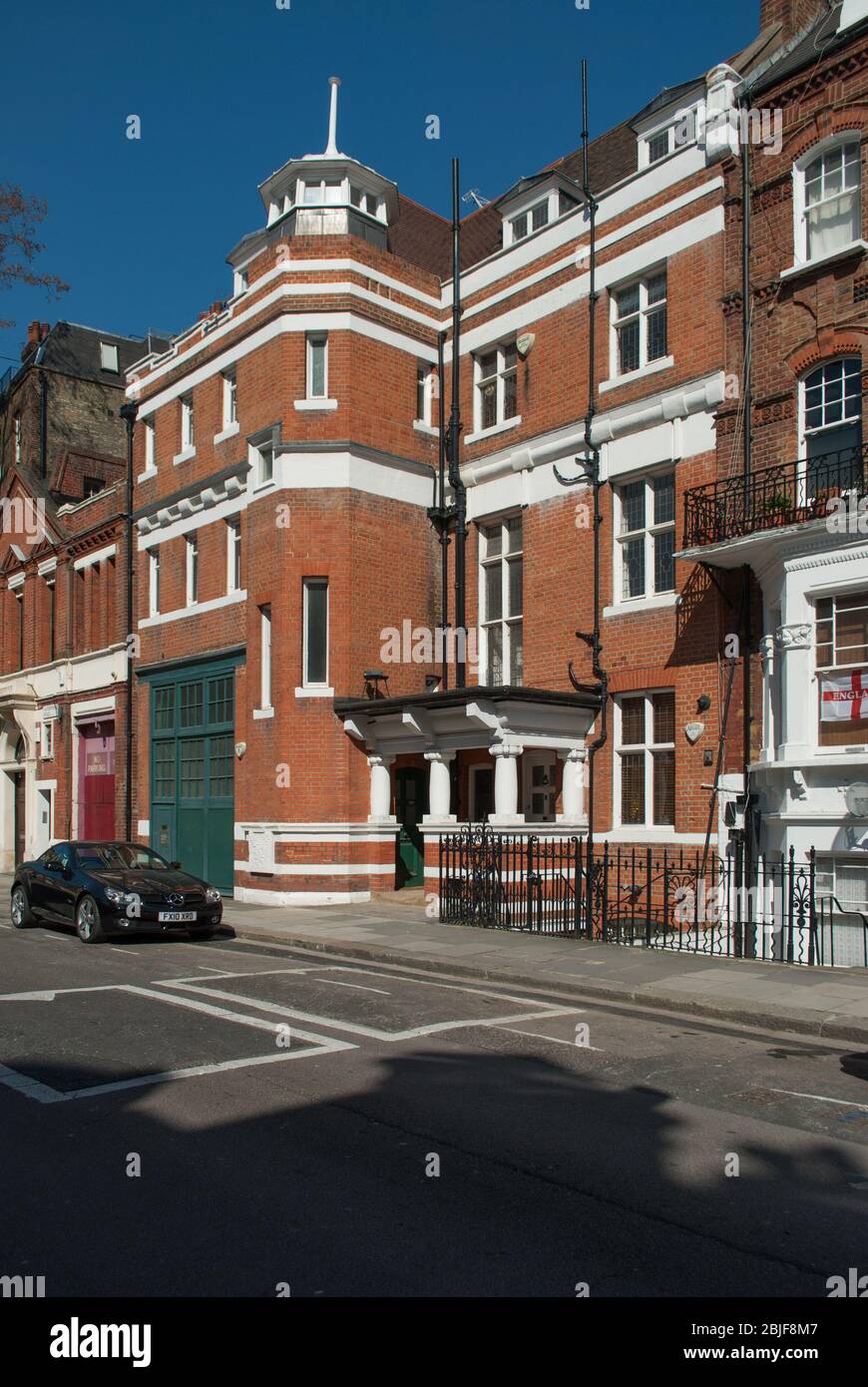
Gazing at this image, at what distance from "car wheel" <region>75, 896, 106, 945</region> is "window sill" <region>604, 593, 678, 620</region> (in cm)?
966

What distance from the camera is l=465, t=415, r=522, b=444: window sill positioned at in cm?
2146

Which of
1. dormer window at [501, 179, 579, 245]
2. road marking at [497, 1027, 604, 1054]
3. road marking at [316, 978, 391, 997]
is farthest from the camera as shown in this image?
dormer window at [501, 179, 579, 245]

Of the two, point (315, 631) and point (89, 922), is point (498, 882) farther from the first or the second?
point (315, 631)

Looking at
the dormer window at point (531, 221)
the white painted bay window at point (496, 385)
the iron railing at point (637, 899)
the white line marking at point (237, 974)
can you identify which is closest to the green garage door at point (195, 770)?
the iron railing at point (637, 899)

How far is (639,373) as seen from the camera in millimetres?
19000

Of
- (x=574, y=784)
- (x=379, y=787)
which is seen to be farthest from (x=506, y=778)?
(x=379, y=787)

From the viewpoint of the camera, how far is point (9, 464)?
36.8m

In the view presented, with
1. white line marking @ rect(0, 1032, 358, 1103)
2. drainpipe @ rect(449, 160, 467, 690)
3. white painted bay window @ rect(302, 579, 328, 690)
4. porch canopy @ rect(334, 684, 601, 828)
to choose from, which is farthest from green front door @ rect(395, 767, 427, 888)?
white line marking @ rect(0, 1032, 358, 1103)

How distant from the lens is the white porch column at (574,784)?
1927 cm

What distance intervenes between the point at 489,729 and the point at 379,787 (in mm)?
3512

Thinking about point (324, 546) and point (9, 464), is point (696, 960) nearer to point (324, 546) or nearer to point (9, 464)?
point (324, 546)

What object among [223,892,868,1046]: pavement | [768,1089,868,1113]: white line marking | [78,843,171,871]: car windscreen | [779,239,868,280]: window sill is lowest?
[223,892,868,1046]: pavement

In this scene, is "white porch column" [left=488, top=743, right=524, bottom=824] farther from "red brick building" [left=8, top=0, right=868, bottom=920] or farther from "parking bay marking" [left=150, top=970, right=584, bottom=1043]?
"parking bay marking" [left=150, top=970, right=584, bottom=1043]
